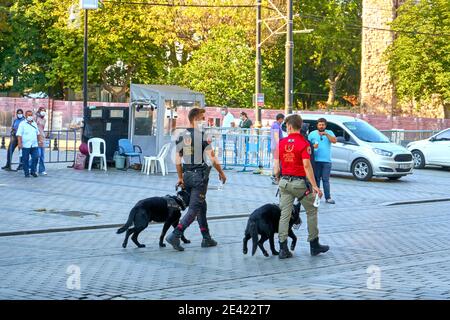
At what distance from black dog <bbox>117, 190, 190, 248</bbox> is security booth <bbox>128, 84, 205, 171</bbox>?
1307cm

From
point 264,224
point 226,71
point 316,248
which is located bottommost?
point 316,248

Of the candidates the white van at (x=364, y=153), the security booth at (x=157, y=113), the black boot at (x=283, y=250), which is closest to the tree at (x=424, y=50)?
the white van at (x=364, y=153)

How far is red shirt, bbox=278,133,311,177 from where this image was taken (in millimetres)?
11453

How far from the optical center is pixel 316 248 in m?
12.0

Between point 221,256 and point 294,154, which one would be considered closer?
point 294,154

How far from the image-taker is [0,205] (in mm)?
Result: 17484

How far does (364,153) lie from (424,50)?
21.6 m

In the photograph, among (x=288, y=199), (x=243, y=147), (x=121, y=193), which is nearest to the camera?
(x=288, y=199)

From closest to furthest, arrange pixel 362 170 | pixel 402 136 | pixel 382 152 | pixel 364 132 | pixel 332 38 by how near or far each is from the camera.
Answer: pixel 382 152
pixel 362 170
pixel 364 132
pixel 402 136
pixel 332 38

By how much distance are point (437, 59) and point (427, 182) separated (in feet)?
69.9

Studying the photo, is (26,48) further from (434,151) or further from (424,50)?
(434,151)

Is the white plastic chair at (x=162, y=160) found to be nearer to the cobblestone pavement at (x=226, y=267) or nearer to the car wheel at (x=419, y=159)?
the car wheel at (x=419, y=159)

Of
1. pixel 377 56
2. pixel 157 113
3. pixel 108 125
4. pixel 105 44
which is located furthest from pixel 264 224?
pixel 105 44

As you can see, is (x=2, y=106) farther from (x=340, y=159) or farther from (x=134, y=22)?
(x=340, y=159)
